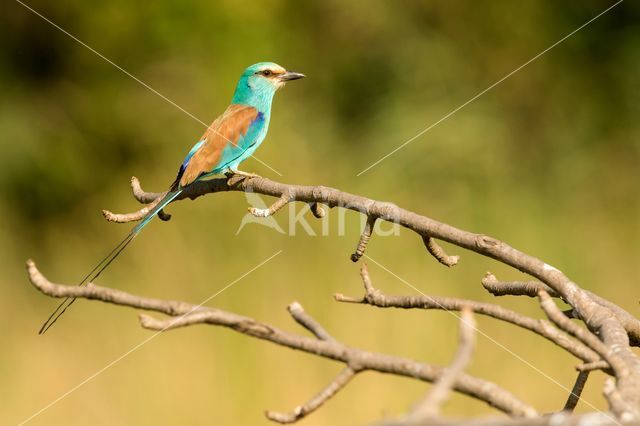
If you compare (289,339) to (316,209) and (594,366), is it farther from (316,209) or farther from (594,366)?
(316,209)

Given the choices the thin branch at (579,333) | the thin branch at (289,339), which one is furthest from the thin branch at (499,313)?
the thin branch at (289,339)

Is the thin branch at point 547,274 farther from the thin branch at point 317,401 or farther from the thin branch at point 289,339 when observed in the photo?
the thin branch at point 317,401

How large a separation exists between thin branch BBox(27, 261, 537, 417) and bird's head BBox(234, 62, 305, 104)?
2568 millimetres

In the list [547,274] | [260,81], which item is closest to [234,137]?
[260,81]

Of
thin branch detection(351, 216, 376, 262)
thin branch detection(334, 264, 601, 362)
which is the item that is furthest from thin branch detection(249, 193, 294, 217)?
thin branch detection(334, 264, 601, 362)

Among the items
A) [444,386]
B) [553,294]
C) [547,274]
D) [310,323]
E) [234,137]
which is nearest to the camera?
[444,386]

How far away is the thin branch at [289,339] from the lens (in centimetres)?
107

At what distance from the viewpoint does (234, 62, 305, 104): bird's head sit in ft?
→ 12.2

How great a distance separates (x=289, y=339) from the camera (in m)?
1.15

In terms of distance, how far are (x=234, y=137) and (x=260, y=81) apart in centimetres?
50

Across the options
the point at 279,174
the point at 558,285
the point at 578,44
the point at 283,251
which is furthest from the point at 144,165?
the point at 558,285

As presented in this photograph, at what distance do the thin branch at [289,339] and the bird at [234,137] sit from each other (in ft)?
4.46

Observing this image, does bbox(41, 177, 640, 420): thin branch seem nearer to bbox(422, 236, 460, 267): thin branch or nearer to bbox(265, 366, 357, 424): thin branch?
bbox(422, 236, 460, 267): thin branch

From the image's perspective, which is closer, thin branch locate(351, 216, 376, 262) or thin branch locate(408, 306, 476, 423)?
thin branch locate(408, 306, 476, 423)
